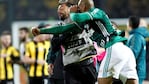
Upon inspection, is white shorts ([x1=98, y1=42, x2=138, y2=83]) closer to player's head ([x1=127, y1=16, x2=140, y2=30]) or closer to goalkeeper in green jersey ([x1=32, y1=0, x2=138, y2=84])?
goalkeeper in green jersey ([x1=32, y1=0, x2=138, y2=84])

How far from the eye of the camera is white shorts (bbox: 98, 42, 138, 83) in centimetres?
879

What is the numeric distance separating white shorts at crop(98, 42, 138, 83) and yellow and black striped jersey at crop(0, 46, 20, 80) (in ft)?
18.9

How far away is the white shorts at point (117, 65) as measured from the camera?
8.79m

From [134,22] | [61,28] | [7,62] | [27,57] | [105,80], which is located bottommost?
[7,62]

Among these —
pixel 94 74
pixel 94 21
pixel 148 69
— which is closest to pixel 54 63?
pixel 94 74

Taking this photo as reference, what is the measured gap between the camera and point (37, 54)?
542 inches

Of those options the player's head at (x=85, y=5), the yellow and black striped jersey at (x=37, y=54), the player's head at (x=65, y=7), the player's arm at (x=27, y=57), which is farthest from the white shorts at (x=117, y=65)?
the player's arm at (x=27, y=57)

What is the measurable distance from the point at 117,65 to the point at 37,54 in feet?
16.8

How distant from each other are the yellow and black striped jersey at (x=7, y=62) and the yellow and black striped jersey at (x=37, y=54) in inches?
24.1

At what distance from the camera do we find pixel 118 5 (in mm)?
A: 19484

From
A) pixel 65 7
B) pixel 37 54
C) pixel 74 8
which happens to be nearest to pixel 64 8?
pixel 65 7

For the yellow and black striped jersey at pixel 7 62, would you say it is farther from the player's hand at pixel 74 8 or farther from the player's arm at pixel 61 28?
the player's arm at pixel 61 28

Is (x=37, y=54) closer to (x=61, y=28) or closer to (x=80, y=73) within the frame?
(x=80, y=73)

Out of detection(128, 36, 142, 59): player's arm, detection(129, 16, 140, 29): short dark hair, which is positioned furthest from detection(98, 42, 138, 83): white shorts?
detection(129, 16, 140, 29): short dark hair
